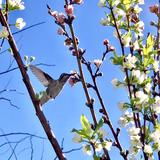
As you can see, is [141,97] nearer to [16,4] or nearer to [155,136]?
[155,136]

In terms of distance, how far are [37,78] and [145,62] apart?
22.8 inches

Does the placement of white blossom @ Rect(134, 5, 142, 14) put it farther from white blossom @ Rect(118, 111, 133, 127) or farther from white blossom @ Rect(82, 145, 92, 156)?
white blossom @ Rect(82, 145, 92, 156)

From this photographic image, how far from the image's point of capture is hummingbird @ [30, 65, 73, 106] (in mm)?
1726

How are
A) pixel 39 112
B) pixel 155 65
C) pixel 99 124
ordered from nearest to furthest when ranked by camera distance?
pixel 39 112 < pixel 99 124 < pixel 155 65

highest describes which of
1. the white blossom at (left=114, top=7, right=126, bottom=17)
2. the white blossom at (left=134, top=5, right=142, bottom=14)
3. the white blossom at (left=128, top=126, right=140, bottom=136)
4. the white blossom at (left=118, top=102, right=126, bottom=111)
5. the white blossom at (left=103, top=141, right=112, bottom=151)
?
the white blossom at (left=134, top=5, right=142, bottom=14)

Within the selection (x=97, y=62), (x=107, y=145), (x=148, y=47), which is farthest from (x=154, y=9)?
(x=107, y=145)

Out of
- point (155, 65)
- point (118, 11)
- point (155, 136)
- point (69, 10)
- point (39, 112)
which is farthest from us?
point (118, 11)

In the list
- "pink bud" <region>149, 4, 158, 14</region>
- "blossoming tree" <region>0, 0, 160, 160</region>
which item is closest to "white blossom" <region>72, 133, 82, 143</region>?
"blossoming tree" <region>0, 0, 160, 160</region>

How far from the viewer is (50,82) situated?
1.79m

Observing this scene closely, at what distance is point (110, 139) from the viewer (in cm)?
181

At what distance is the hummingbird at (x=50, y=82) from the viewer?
67.9 inches

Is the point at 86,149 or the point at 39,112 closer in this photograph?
the point at 39,112

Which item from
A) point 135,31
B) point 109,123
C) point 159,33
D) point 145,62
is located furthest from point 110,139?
point 159,33

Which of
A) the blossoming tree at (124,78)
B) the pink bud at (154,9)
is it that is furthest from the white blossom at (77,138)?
the pink bud at (154,9)
